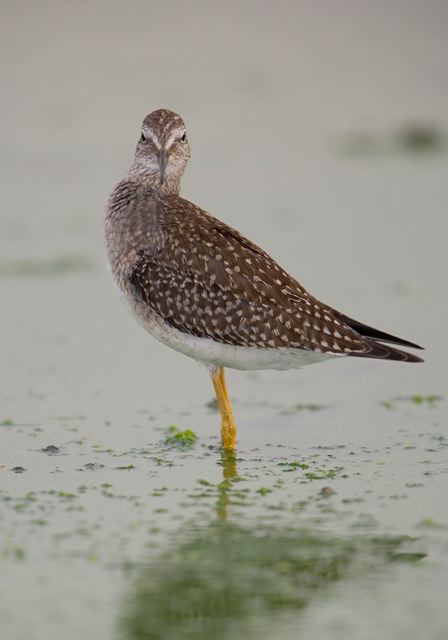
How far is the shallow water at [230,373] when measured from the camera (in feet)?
25.5

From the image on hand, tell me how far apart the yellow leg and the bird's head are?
158 cm

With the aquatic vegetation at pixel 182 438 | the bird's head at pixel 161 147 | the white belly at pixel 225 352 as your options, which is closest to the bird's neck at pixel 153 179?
the bird's head at pixel 161 147

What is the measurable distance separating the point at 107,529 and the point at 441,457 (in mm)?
2743

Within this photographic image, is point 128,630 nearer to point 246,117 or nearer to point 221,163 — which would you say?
point 221,163

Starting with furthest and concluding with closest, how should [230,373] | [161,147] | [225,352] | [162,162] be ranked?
[230,373], [161,147], [162,162], [225,352]

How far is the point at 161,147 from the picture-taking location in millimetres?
11125

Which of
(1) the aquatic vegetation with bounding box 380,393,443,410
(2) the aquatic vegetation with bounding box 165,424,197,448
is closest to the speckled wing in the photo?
(2) the aquatic vegetation with bounding box 165,424,197,448

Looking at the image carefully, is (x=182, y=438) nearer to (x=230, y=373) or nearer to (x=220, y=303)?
(x=220, y=303)

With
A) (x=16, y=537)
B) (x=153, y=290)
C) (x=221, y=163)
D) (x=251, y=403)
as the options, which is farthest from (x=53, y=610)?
(x=221, y=163)

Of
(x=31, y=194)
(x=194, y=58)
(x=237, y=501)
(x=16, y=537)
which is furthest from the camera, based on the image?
(x=194, y=58)

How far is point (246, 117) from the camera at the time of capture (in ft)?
70.8

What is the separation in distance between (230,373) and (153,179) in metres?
2.22

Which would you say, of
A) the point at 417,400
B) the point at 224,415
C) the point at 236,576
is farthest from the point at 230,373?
the point at 236,576

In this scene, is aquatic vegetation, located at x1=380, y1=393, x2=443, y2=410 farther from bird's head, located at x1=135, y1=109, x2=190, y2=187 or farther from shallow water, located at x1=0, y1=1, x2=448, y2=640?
bird's head, located at x1=135, y1=109, x2=190, y2=187
